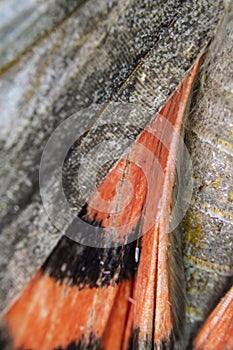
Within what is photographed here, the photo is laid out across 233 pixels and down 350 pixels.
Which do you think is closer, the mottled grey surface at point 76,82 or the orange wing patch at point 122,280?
the mottled grey surface at point 76,82

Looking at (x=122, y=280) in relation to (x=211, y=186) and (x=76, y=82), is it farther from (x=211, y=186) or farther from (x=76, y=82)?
(x=76, y=82)

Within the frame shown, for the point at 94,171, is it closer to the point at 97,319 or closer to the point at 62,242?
the point at 62,242

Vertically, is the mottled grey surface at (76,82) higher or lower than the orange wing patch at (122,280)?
higher

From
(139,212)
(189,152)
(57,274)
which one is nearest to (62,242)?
→ (57,274)

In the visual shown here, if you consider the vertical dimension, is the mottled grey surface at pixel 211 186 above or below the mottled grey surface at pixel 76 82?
below

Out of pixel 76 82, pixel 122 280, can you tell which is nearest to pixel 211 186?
pixel 122 280
